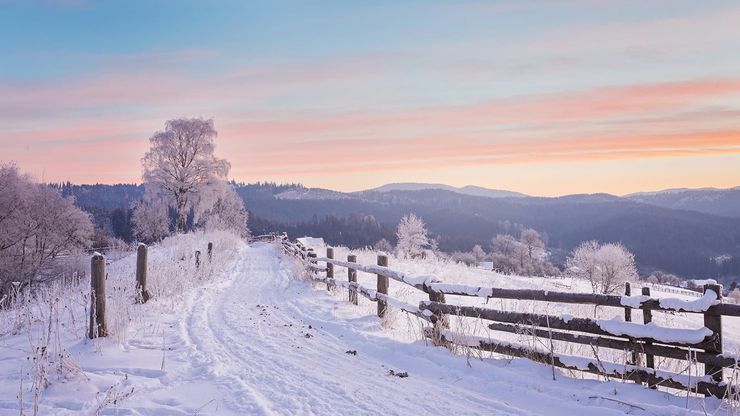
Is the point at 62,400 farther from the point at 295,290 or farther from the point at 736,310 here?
the point at 295,290

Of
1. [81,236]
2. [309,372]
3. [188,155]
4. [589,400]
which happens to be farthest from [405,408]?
[188,155]

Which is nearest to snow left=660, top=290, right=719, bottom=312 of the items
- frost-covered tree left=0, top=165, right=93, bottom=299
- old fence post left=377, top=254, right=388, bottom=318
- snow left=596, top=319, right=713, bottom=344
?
snow left=596, top=319, right=713, bottom=344

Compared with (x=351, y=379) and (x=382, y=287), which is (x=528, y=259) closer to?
(x=382, y=287)

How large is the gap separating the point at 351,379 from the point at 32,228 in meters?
30.6

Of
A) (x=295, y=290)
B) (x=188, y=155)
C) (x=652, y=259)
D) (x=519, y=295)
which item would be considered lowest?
(x=652, y=259)

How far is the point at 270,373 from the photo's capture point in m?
5.99

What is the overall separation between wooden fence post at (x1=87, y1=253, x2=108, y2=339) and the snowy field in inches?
6.5

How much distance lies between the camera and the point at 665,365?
6.80 m

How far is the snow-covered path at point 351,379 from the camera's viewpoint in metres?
4.94

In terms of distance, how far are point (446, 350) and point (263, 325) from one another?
3746mm

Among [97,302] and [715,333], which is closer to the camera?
[715,333]

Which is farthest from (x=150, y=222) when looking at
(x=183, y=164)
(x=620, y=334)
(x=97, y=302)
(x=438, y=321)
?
(x=620, y=334)

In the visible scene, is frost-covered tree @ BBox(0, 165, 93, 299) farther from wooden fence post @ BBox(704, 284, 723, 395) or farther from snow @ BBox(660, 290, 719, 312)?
wooden fence post @ BBox(704, 284, 723, 395)

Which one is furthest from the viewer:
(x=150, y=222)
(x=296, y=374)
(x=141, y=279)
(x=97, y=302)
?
(x=150, y=222)
